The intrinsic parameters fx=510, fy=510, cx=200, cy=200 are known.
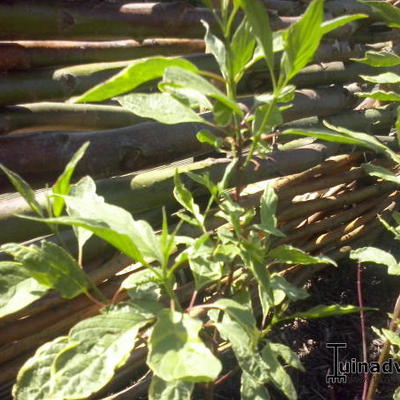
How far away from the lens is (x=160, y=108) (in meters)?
0.48

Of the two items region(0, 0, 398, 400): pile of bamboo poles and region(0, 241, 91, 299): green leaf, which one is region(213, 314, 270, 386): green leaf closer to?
region(0, 241, 91, 299): green leaf

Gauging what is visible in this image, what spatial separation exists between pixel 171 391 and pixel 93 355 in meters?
0.08

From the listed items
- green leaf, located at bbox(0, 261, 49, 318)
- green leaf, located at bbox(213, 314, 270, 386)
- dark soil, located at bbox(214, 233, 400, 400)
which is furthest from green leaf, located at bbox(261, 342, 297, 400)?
dark soil, located at bbox(214, 233, 400, 400)

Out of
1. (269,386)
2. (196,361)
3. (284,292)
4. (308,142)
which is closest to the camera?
(196,361)

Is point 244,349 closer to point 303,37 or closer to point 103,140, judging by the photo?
point 303,37

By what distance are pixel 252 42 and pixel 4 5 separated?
0.45m

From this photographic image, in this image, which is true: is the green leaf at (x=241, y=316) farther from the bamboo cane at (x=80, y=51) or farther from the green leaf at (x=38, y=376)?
the bamboo cane at (x=80, y=51)

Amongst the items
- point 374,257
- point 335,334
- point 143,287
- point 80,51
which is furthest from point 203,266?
point 335,334

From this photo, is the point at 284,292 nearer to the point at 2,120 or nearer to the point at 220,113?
the point at 220,113

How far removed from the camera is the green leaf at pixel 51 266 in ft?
1.47

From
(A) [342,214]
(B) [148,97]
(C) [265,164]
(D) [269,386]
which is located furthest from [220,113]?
(A) [342,214]

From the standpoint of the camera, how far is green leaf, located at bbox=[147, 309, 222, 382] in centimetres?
36

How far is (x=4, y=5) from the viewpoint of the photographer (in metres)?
0.75

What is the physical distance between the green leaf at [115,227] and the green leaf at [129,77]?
9cm
